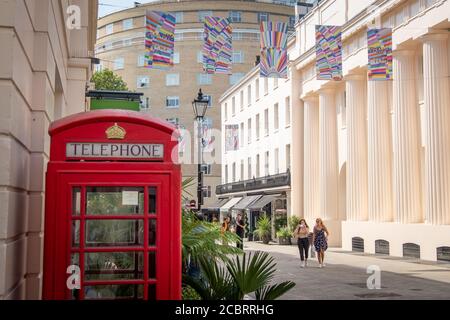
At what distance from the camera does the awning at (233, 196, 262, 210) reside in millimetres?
42537

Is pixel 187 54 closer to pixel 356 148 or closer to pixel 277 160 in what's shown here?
pixel 277 160

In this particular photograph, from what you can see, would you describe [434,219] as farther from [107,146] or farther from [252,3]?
[252,3]

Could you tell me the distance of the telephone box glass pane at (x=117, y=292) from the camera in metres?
5.80

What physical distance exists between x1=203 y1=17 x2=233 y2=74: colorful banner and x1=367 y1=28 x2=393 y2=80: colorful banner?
5.31 m

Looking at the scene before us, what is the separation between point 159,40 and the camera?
16672 mm

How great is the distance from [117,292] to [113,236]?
59cm

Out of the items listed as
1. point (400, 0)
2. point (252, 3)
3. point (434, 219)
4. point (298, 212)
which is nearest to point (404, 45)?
point (400, 0)

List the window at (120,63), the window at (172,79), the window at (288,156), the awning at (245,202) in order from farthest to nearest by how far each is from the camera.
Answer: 1. the window at (120,63)
2. the window at (172,79)
3. the awning at (245,202)
4. the window at (288,156)

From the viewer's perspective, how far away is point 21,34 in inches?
202

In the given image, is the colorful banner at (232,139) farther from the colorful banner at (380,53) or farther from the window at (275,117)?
the colorful banner at (380,53)

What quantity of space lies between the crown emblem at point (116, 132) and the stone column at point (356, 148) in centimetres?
2437

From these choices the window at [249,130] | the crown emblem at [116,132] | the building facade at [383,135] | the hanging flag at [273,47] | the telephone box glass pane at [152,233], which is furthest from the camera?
the window at [249,130]

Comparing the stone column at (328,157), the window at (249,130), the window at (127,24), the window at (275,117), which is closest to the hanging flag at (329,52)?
the stone column at (328,157)

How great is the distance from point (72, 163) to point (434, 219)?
19.3m
